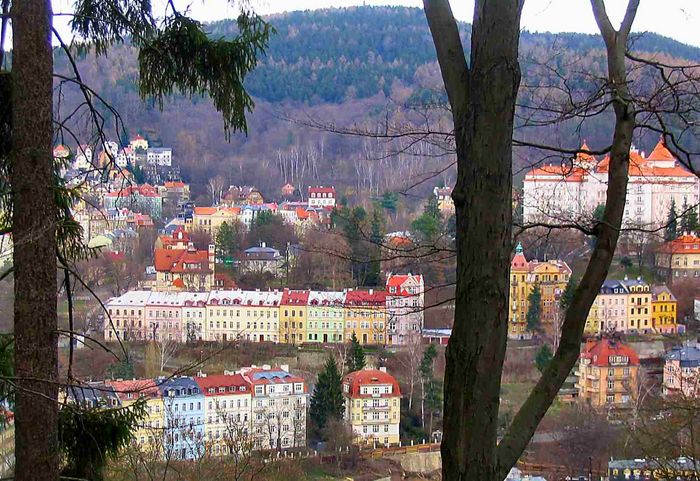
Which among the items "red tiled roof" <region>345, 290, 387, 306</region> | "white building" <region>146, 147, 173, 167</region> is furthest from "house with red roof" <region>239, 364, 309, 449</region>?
"white building" <region>146, 147, 173, 167</region>

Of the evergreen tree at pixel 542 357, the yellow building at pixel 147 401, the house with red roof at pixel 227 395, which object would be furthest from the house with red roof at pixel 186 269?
the yellow building at pixel 147 401

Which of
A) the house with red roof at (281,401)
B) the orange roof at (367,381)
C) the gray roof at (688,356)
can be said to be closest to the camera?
the house with red roof at (281,401)

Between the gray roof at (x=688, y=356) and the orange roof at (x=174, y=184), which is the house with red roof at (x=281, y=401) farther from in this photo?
the orange roof at (x=174, y=184)

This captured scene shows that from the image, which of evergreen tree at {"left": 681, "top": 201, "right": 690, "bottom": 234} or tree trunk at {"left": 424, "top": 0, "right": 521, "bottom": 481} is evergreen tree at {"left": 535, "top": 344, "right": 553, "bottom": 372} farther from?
tree trunk at {"left": 424, "top": 0, "right": 521, "bottom": 481}

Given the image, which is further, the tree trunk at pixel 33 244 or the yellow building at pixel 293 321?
the yellow building at pixel 293 321

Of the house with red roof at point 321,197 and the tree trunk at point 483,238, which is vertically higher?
the house with red roof at point 321,197

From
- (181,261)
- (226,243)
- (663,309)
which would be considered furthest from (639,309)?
(181,261)
